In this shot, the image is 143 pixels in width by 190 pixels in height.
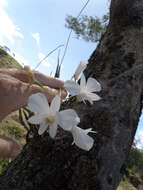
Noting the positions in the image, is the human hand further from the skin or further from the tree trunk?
the tree trunk

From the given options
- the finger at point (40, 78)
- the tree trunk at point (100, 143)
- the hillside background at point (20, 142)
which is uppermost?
the finger at point (40, 78)

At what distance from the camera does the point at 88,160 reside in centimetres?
65

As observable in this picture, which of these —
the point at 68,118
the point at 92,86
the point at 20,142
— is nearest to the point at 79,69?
the point at 92,86

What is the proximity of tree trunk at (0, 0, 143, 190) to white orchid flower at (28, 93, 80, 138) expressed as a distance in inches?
11.7

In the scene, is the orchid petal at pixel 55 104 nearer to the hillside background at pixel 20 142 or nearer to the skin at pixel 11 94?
the skin at pixel 11 94

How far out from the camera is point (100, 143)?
680mm

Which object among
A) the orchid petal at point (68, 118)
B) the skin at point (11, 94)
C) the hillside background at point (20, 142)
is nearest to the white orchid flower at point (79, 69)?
the skin at point (11, 94)

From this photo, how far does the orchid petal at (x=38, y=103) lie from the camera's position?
13.2 inches

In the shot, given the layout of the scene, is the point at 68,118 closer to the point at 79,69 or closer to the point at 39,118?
the point at 39,118

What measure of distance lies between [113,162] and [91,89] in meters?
0.32

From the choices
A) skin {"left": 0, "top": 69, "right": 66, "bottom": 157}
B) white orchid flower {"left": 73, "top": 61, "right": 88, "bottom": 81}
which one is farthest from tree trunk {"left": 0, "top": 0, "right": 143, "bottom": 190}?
white orchid flower {"left": 73, "top": 61, "right": 88, "bottom": 81}

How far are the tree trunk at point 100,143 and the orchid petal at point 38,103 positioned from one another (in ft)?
1.01

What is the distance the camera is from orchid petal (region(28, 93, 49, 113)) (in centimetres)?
34

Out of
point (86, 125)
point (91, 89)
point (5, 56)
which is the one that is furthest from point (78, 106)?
point (5, 56)
